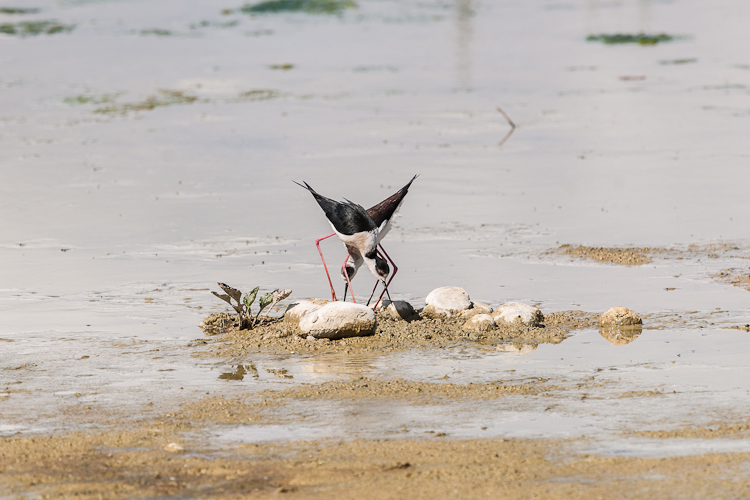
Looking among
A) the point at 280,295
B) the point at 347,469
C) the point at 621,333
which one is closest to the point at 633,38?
the point at 621,333

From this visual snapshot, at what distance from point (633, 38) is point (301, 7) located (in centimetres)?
1452

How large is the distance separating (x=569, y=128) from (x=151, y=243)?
875 centimetres

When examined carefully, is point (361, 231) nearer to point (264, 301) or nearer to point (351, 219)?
point (351, 219)

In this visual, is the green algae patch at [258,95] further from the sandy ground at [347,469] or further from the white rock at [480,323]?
the sandy ground at [347,469]

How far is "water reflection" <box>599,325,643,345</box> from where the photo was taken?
7.02 m

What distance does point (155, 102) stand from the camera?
20297mm

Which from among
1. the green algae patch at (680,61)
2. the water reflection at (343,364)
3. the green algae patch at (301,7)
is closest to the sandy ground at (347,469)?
the water reflection at (343,364)

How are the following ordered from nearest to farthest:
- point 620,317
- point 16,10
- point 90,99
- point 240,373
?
point 240,373
point 620,317
point 90,99
point 16,10

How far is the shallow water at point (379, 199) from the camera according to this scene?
621 cm

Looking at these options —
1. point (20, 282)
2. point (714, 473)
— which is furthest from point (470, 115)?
point (714, 473)

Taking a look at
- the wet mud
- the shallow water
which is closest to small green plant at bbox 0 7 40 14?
the shallow water

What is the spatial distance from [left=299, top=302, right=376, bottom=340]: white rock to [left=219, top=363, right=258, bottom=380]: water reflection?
0.68 metres

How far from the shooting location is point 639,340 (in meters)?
7.01

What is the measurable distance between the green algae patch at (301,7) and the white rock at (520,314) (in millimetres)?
31937
